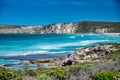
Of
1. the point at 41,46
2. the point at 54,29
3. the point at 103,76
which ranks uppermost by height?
the point at 54,29

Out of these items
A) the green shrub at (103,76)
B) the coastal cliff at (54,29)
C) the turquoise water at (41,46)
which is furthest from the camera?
the coastal cliff at (54,29)

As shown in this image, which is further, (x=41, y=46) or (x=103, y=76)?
(x=41, y=46)

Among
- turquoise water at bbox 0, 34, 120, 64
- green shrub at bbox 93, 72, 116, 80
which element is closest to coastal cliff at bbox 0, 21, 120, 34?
turquoise water at bbox 0, 34, 120, 64

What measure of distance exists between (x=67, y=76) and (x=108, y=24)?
129813 millimetres

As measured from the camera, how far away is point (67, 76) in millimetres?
8008

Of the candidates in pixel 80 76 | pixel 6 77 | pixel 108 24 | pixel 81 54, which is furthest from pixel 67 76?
pixel 108 24

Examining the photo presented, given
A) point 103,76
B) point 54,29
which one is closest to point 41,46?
point 103,76

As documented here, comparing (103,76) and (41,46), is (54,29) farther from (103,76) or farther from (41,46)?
(103,76)

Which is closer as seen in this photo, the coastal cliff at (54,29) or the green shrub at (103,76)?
the green shrub at (103,76)

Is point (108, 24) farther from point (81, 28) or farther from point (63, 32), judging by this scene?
point (63, 32)

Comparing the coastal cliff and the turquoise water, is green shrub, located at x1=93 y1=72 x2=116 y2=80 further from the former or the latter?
the coastal cliff

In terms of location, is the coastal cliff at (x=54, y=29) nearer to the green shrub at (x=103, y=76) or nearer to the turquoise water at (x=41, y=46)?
the turquoise water at (x=41, y=46)

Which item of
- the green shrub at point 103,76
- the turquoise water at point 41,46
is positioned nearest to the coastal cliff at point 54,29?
the turquoise water at point 41,46

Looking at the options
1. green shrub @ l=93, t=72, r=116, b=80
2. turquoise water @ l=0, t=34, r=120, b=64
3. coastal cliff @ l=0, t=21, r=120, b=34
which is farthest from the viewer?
coastal cliff @ l=0, t=21, r=120, b=34
